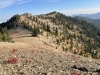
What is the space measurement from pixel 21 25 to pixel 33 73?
140 m

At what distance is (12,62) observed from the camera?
23.3 m

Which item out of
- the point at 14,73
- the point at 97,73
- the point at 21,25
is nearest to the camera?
the point at 14,73

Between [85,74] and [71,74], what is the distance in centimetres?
169

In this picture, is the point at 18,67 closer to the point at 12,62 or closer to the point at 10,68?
the point at 10,68

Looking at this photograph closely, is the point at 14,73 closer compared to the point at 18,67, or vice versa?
the point at 14,73

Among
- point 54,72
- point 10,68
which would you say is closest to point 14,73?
point 10,68

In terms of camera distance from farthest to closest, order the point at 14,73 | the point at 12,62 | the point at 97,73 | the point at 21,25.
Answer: the point at 21,25 → the point at 12,62 → the point at 97,73 → the point at 14,73

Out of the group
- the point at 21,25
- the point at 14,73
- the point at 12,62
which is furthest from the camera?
the point at 21,25

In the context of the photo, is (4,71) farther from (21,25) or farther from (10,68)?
(21,25)

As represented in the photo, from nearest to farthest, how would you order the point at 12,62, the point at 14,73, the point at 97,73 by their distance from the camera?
the point at 14,73, the point at 97,73, the point at 12,62

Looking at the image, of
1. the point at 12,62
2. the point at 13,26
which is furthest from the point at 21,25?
the point at 12,62

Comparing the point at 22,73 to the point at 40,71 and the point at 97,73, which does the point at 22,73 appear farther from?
the point at 97,73

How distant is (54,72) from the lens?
19.8m

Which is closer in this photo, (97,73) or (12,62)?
(97,73)
